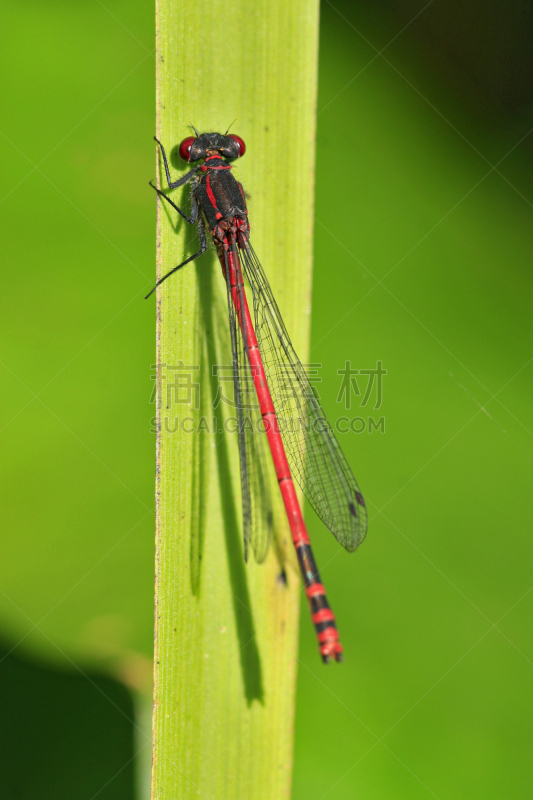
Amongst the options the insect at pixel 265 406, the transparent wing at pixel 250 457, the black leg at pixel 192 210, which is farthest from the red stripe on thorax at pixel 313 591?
the black leg at pixel 192 210

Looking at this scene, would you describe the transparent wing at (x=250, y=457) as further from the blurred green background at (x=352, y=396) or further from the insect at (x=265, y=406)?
the blurred green background at (x=352, y=396)

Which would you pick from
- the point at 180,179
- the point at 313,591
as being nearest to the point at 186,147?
the point at 180,179

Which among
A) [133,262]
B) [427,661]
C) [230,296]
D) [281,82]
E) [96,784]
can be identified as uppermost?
[281,82]

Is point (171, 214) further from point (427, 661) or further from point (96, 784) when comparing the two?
point (96, 784)

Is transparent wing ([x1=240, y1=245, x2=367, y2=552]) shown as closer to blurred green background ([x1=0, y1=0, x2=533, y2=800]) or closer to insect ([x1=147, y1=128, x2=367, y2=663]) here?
insect ([x1=147, y1=128, x2=367, y2=663])

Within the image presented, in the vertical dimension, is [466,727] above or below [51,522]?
above

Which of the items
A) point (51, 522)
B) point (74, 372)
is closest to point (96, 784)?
point (51, 522)
